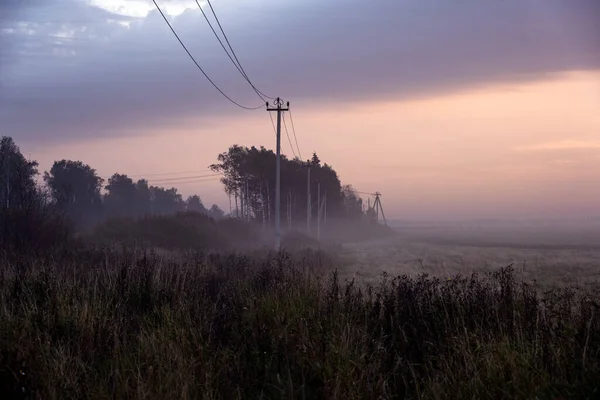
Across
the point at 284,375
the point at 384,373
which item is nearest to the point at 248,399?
the point at 284,375

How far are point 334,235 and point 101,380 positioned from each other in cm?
9775

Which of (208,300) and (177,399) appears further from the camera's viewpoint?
(208,300)

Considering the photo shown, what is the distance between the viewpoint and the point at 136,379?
5992mm

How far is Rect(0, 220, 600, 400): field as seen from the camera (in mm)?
5699

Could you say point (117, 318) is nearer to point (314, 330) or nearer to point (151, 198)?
point (314, 330)

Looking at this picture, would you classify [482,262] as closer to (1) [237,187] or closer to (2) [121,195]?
(1) [237,187]

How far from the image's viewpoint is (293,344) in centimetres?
705

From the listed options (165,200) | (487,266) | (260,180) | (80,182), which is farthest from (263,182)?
(165,200)

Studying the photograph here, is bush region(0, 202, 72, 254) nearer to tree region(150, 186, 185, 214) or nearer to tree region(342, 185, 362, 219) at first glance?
tree region(342, 185, 362, 219)

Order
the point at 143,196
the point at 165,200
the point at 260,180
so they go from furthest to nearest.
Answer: the point at 165,200 → the point at 143,196 → the point at 260,180

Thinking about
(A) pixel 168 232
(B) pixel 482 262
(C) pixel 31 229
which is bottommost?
(B) pixel 482 262

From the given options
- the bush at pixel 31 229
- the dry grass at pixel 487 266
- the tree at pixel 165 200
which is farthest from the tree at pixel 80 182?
the bush at pixel 31 229

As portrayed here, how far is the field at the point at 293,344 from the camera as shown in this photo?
570cm

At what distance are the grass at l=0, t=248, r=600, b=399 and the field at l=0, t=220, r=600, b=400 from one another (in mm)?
22
